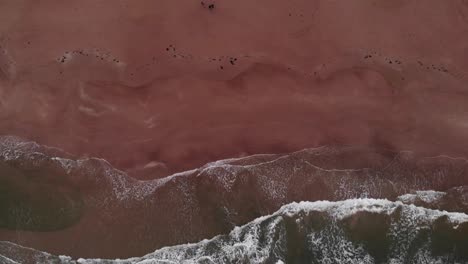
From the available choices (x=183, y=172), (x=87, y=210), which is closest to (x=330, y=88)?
(x=183, y=172)

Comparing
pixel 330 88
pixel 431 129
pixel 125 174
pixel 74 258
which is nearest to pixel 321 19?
pixel 330 88

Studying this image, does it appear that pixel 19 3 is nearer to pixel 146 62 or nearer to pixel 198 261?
pixel 146 62

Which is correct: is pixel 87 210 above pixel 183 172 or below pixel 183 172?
below

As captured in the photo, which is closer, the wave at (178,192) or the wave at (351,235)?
the wave at (178,192)

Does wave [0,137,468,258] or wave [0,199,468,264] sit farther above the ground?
wave [0,137,468,258]

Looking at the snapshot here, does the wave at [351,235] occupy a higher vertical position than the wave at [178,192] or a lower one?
lower

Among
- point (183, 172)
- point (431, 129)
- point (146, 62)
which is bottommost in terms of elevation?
point (183, 172)

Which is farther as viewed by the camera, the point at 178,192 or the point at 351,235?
the point at 351,235

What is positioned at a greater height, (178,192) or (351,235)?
(178,192)

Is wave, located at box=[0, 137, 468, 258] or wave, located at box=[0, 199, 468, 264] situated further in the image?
wave, located at box=[0, 199, 468, 264]
